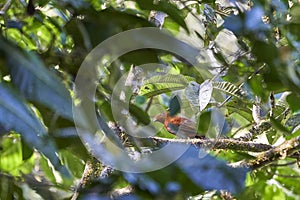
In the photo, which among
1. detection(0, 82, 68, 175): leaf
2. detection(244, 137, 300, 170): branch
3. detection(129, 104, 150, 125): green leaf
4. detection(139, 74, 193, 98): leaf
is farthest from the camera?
detection(139, 74, 193, 98): leaf

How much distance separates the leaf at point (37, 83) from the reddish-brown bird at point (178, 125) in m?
0.54

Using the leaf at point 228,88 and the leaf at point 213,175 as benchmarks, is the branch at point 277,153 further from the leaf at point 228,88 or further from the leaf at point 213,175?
the leaf at point 213,175

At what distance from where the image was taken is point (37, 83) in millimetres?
310

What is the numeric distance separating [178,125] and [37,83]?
25.7 inches

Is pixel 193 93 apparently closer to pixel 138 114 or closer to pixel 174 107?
pixel 174 107

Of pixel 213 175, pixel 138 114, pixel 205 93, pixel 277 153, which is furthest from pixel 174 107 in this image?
pixel 213 175

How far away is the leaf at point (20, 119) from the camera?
0.30m

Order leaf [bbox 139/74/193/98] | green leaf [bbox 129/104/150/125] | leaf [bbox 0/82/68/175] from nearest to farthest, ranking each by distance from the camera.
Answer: leaf [bbox 0/82/68/175]
green leaf [bbox 129/104/150/125]
leaf [bbox 139/74/193/98]

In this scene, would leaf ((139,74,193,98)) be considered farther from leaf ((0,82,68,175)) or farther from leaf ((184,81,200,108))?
leaf ((0,82,68,175))

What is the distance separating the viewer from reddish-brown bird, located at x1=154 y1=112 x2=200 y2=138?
875mm

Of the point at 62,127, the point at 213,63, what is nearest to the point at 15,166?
the point at 213,63

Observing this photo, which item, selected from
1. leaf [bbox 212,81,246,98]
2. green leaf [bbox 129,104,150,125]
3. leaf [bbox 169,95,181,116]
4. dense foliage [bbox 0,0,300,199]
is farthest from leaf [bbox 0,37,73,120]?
leaf [bbox 212,81,246,98]

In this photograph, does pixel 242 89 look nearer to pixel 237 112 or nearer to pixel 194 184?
pixel 237 112

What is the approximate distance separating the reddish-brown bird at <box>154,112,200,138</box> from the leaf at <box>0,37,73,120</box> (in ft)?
1.77
